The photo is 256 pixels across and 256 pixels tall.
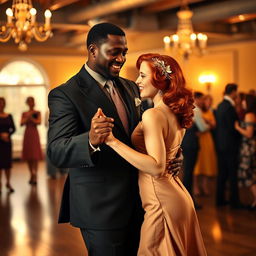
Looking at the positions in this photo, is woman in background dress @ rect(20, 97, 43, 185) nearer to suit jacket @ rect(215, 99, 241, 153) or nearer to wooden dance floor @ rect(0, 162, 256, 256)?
wooden dance floor @ rect(0, 162, 256, 256)

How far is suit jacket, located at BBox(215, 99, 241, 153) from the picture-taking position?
6711 millimetres

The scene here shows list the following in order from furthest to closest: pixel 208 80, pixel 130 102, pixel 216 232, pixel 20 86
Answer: pixel 20 86 < pixel 208 80 < pixel 216 232 < pixel 130 102

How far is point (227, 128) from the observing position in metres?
6.77

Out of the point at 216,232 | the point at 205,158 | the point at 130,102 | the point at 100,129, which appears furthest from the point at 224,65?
the point at 100,129

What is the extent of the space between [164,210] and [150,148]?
0.34 meters

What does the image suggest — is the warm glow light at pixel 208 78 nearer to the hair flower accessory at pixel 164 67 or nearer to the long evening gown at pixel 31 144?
the long evening gown at pixel 31 144

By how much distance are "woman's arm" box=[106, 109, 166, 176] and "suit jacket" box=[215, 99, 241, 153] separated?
445 centimetres

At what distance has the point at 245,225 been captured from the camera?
233 inches


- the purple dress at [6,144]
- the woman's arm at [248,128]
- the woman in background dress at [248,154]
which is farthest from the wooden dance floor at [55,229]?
the woman's arm at [248,128]

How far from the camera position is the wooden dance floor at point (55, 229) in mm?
5012

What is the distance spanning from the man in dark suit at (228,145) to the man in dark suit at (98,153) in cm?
439

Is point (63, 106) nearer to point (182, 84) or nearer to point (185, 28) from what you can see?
point (182, 84)

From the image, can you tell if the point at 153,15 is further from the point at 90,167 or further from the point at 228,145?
the point at 90,167

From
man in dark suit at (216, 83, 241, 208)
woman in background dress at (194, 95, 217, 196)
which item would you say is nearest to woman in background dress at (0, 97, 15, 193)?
woman in background dress at (194, 95, 217, 196)
